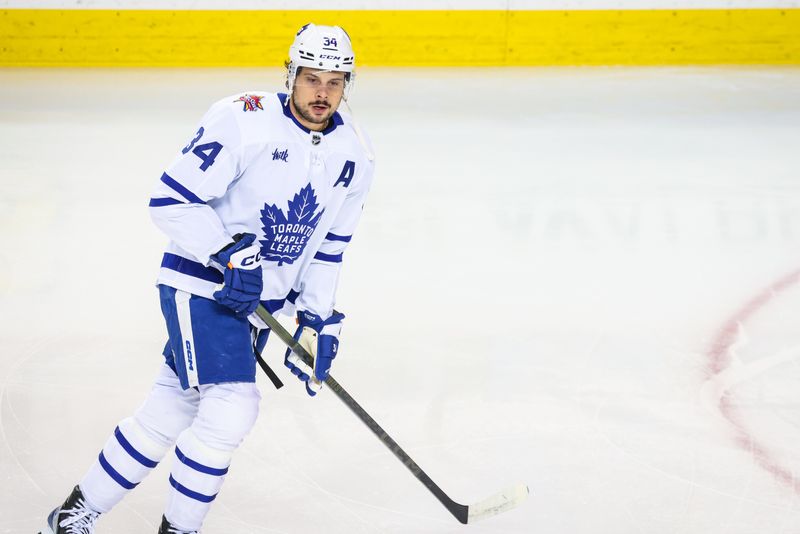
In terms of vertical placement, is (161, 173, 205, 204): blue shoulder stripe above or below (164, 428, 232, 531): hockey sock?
above

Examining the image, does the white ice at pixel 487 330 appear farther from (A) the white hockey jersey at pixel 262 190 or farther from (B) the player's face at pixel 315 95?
(B) the player's face at pixel 315 95

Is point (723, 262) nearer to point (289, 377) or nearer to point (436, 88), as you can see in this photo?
point (289, 377)

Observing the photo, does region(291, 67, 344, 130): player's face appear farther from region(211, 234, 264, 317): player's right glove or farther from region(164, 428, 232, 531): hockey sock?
region(164, 428, 232, 531): hockey sock

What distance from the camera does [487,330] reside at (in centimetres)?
353

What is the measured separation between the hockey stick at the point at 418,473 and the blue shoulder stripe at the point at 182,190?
10.0 inches

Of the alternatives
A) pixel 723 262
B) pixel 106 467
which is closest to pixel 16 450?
pixel 106 467

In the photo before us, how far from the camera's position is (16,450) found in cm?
266

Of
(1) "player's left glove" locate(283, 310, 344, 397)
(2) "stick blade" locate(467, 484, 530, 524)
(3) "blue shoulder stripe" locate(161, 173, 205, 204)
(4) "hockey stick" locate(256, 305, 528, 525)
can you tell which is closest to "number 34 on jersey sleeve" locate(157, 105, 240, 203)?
(3) "blue shoulder stripe" locate(161, 173, 205, 204)

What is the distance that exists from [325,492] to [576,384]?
2.96 feet

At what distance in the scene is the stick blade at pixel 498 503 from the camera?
239cm

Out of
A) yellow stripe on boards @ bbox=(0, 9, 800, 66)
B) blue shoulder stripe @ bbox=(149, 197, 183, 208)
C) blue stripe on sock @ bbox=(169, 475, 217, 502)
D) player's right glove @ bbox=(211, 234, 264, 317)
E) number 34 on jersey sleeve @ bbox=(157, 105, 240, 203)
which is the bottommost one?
blue stripe on sock @ bbox=(169, 475, 217, 502)

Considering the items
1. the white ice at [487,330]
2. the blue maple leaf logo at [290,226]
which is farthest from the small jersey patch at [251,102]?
the white ice at [487,330]

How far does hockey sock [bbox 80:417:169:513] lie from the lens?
2166 millimetres

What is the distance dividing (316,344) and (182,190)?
17.9 inches
